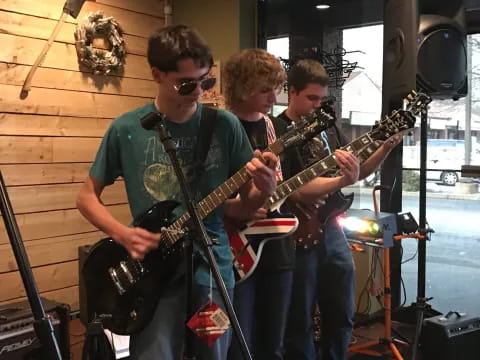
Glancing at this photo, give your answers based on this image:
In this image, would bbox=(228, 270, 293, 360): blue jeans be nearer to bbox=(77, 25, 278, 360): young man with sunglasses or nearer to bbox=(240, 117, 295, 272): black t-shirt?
bbox=(240, 117, 295, 272): black t-shirt

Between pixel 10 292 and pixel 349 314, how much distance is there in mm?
1868

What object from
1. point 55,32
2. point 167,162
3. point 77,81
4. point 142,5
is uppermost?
point 142,5

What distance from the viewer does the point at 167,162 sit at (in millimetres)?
1537

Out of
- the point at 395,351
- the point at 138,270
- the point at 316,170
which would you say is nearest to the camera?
the point at 138,270

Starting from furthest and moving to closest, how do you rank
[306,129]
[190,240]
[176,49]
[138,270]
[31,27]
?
[31,27], [306,129], [138,270], [176,49], [190,240]

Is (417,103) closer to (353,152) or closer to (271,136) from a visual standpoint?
(353,152)

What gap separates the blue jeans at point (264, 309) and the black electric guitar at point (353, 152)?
0.91ft

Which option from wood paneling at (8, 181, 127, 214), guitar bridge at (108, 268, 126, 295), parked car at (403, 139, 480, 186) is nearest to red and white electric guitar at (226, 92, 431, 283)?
guitar bridge at (108, 268, 126, 295)

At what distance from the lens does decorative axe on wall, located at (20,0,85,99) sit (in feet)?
9.95

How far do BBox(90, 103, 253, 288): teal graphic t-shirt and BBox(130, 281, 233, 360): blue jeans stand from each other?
0.07 m

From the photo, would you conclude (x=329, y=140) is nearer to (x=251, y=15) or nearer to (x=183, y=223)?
(x=183, y=223)

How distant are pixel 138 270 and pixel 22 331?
1.13m

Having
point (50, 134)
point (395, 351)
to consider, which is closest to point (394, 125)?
point (395, 351)

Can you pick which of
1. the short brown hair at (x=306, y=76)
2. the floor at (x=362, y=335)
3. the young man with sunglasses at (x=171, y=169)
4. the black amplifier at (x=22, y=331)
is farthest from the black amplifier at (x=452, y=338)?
the black amplifier at (x=22, y=331)
